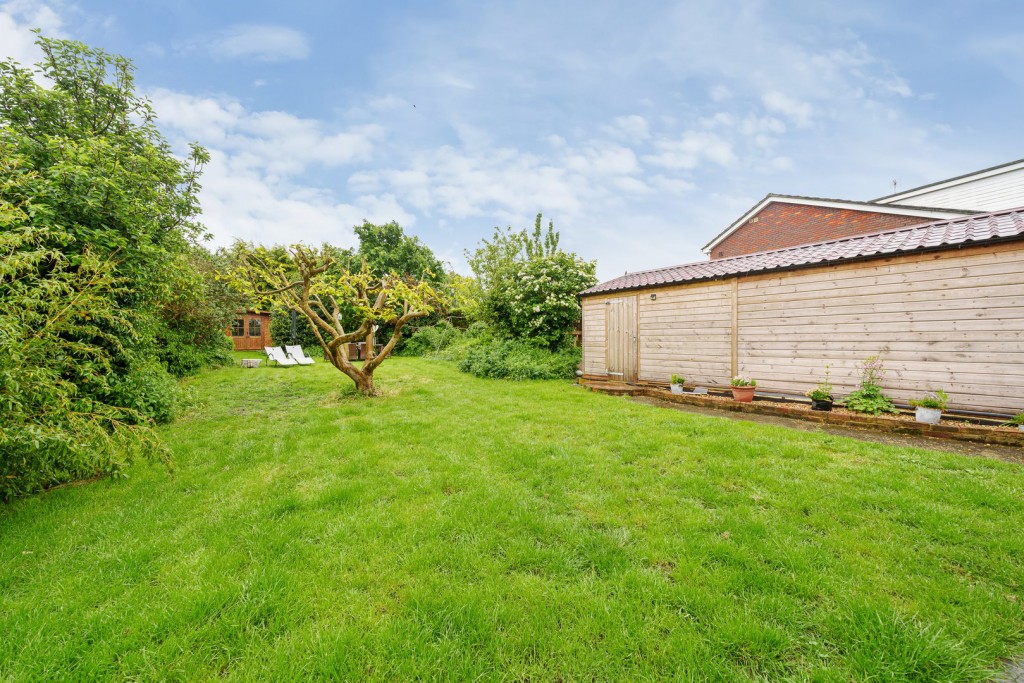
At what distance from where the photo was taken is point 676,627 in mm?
1766

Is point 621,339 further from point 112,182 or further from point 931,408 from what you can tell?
point 112,182

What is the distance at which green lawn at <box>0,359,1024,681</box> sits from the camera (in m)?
1.62

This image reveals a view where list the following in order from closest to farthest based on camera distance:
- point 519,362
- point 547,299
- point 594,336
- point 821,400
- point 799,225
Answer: point 821,400
point 594,336
point 519,362
point 547,299
point 799,225

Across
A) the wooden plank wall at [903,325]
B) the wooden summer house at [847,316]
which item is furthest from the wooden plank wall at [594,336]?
the wooden plank wall at [903,325]

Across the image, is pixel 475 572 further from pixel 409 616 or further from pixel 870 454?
pixel 870 454

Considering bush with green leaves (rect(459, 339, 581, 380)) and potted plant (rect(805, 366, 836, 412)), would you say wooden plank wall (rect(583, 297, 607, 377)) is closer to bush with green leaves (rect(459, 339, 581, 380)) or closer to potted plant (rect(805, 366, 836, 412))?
bush with green leaves (rect(459, 339, 581, 380))

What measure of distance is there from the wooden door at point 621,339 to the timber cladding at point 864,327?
1.59ft

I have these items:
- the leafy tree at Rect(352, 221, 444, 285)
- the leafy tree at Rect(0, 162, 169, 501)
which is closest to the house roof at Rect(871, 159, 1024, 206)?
the leafy tree at Rect(0, 162, 169, 501)

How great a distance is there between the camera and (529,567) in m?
2.26

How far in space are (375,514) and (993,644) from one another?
140 inches

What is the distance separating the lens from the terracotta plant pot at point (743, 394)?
6.44 metres

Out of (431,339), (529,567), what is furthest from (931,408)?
(431,339)

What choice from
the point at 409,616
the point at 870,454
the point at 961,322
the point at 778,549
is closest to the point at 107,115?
the point at 409,616

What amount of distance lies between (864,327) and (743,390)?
2.06m
